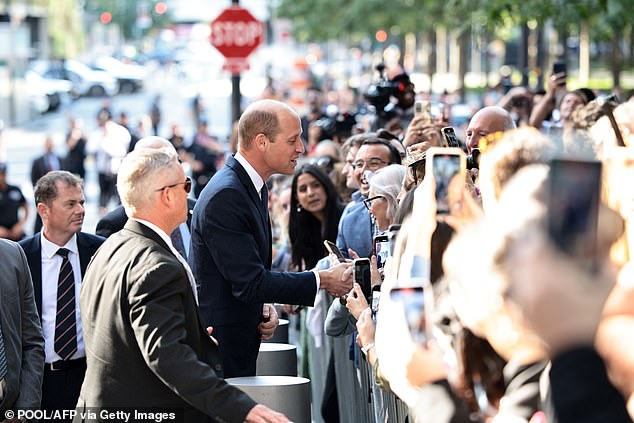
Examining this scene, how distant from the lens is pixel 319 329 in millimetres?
8961

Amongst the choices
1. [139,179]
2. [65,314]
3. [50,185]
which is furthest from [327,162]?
[139,179]

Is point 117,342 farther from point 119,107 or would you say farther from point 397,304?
point 119,107

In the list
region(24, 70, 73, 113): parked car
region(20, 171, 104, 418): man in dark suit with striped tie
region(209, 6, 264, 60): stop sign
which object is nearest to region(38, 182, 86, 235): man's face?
region(20, 171, 104, 418): man in dark suit with striped tie

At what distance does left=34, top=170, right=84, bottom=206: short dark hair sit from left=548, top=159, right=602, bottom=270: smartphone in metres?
5.24

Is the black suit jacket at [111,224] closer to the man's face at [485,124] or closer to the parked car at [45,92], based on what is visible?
the man's face at [485,124]

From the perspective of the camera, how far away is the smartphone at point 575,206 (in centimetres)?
224

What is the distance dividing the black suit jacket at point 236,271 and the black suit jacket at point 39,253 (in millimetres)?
759


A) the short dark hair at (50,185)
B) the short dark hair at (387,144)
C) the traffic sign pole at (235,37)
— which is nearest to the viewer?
the short dark hair at (50,185)

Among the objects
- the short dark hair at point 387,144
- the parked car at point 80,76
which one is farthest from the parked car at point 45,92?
the short dark hair at point 387,144

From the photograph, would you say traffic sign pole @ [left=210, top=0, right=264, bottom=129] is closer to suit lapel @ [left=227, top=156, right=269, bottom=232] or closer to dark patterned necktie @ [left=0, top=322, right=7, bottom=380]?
suit lapel @ [left=227, top=156, right=269, bottom=232]

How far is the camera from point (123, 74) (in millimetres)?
74938

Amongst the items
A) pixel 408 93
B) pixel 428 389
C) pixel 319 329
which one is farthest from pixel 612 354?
pixel 408 93

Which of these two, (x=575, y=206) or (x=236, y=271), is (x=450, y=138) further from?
(x=575, y=206)

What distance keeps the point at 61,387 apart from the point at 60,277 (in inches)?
23.5
